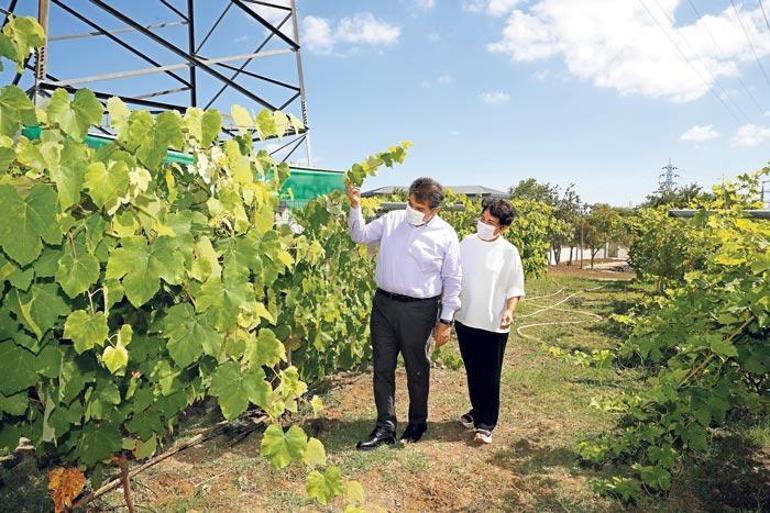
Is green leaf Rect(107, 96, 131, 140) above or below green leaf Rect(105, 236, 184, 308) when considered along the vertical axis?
above

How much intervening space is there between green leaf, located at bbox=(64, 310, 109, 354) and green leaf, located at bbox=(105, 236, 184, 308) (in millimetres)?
132

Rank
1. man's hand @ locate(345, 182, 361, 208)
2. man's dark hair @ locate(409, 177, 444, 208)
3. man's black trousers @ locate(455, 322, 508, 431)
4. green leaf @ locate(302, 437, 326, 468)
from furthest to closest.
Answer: man's black trousers @ locate(455, 322, 508, 431), man's dark hair @ locate(409, 177, 444, 208), man's hand @ locate(345, 182, 361, 208), green leaf @ locate(302, 437, 326, 468)

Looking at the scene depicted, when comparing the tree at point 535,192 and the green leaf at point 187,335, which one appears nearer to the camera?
the green leaf at point 187,335

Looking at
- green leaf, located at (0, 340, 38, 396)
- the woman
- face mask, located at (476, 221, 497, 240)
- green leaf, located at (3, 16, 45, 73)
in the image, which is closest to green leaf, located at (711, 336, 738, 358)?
the woman

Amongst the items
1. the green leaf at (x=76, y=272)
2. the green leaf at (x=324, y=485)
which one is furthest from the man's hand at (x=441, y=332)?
the green leaf at (x=76, y=272)

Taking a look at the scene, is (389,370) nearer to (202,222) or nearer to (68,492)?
(68,492)

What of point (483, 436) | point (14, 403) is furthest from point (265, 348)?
point (483, 436)

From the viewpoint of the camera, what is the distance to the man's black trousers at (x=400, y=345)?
392 centimetres

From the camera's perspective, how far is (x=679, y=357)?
9.70ft

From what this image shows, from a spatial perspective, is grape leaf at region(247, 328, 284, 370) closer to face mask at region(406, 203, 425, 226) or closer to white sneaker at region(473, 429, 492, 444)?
face mask at region(406, 203, 425, 226)

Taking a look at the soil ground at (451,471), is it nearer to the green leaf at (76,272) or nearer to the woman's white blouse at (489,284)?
the woman's white blouse at (489,284)

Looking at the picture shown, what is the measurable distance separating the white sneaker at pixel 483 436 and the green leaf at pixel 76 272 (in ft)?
11.3

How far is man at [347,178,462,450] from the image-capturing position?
12.7ft

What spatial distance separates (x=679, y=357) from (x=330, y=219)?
2637 mm
